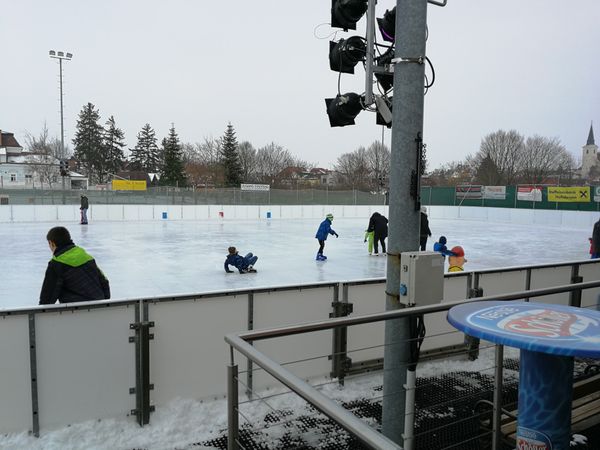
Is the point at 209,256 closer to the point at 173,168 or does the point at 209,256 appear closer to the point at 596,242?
the point at 596,242

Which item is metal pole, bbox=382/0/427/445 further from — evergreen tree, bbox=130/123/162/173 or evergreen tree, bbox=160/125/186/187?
evergreen tree, bbox=130/123/162/173

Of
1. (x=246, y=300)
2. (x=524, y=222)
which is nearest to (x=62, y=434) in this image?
(x=246, y=300)

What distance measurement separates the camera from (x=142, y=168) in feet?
318

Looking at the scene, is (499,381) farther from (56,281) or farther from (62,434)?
(56,281)

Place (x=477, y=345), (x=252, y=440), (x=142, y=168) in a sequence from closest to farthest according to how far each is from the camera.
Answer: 1. (x=252, y=440)
2. (x=477, y=345)
3. (x=142, y=168)

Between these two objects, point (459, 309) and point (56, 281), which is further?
point (56, 281)

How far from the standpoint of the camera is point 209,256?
15820 millimetres

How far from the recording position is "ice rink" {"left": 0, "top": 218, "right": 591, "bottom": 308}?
11203 millimetres

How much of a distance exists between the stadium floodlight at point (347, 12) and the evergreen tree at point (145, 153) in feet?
316

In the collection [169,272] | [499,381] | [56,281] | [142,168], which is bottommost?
[169,272]

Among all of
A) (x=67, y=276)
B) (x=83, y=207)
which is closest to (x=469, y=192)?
(x=83, y=207)

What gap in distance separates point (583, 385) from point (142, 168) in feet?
329

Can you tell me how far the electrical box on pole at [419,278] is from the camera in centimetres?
315

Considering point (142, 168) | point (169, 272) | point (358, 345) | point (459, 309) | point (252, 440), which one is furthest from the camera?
point (142, 168)
